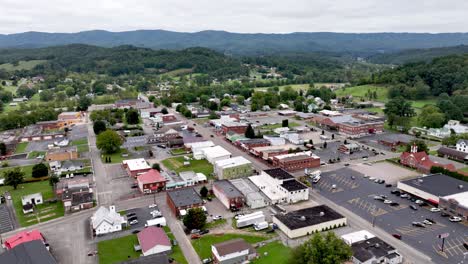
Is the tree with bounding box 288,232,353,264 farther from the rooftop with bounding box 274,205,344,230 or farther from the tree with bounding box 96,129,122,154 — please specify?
the tree with bounding box 96,129,122,154

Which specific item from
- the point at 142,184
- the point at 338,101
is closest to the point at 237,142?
the point at 142,184

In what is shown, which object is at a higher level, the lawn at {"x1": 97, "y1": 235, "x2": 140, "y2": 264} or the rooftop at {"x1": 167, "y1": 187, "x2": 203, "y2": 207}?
the rooftop at {"x1": 167, "y1": 187, "x2": 203, "y2": 207}

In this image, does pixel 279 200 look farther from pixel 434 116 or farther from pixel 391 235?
pixel 434 116

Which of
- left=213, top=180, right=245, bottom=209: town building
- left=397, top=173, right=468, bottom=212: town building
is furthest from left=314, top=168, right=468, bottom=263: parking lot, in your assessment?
left=213, top=180, right=245, bottom=209: town building

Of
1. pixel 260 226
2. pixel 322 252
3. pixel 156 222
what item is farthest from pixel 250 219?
pixel 322 252

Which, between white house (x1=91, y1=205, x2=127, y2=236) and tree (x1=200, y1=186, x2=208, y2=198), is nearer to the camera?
white house (x1=91, y1=205, x2=127, y2=236)
